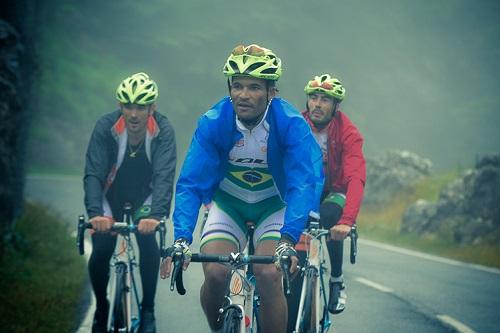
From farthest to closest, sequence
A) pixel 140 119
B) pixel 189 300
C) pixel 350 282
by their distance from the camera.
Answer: pixel 350 282, pixel 189 300, pixel 140 119

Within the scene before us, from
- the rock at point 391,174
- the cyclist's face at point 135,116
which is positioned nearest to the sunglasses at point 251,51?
the cyclist's face at point 135,116

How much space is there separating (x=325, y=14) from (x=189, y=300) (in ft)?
159

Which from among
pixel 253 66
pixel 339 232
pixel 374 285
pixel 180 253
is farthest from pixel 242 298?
pixel 374 285

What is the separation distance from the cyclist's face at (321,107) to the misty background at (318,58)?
31.3 metres

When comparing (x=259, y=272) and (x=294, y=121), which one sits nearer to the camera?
(x=259, y=272)

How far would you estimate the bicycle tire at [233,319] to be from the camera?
424 cm

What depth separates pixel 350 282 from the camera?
1085cm

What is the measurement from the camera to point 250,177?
5207 millimetres

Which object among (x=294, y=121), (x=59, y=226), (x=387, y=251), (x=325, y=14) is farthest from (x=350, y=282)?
(x=325, y=14)

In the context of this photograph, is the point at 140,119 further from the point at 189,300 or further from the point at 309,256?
the point at 189,300

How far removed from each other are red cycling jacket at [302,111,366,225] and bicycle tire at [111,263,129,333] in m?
2.19

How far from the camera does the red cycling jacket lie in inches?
269

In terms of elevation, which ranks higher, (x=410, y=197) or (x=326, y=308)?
(x=410, y=197)

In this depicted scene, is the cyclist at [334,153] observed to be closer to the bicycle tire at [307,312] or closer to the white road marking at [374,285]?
the bicycle tire at [307,312]
